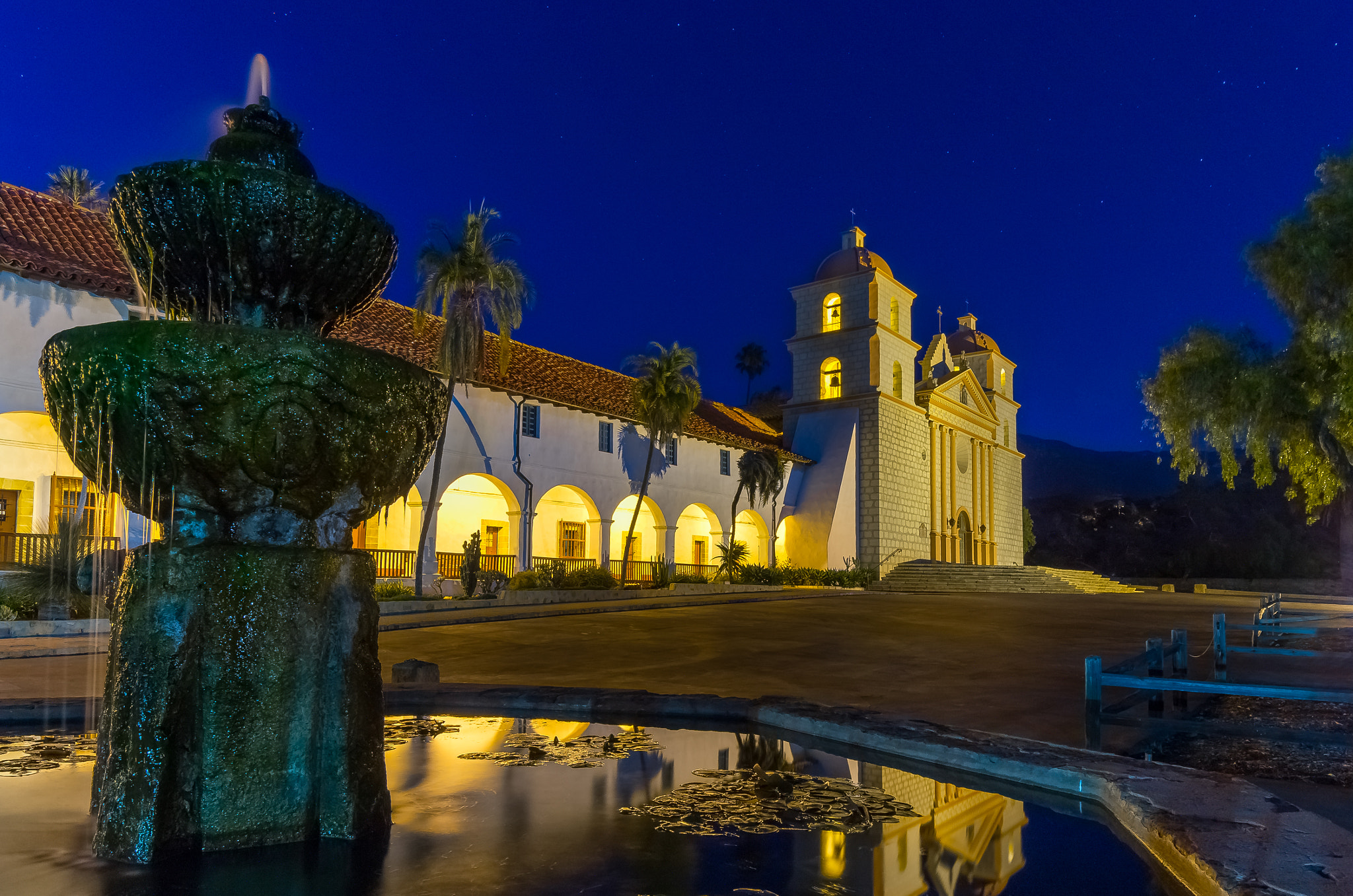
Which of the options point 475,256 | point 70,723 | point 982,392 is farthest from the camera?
point 982,392

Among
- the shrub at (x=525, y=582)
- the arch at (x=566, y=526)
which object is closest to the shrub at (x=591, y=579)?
the shrub at (x=525, y=582)

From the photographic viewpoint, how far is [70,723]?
540 cm

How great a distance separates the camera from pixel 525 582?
2417 centimetres

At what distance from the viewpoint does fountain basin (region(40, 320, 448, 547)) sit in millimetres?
3074

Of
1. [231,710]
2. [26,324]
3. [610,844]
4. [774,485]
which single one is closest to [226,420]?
Result: [231,710]

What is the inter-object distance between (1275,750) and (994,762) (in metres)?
2.76

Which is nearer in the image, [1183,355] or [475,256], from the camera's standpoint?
[1183,355]

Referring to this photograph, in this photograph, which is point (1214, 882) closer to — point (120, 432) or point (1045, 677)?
point (120, 432)

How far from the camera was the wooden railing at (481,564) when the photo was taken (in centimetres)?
2338

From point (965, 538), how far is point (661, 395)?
22529 millimetres

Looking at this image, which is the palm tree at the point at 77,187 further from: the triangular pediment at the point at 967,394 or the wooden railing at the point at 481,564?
the triangular pediment at the point at 967,394

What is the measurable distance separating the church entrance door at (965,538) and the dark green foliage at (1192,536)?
20078 mm

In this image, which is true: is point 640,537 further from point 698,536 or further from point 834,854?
point 834,854

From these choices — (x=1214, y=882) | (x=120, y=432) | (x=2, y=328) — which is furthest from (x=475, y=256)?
(x=1214, y=882)
